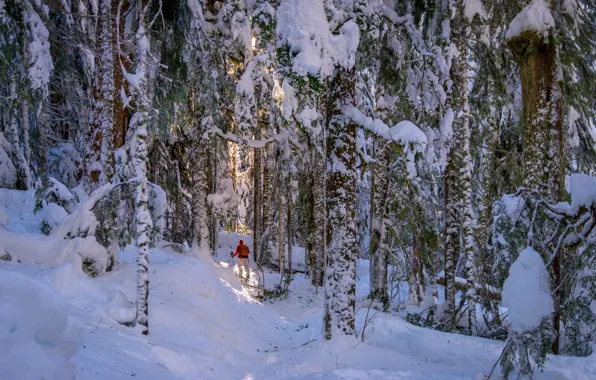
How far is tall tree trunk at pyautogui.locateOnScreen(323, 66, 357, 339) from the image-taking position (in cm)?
780

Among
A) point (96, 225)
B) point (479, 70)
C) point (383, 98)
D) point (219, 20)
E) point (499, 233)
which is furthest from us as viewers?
point (219, 20)

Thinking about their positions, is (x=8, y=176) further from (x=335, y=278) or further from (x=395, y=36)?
(x=395, y=36)

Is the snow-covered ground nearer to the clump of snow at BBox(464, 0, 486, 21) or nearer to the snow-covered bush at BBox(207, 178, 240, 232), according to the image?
the snow-covered bush at BBox(207, 178, 240, 232)

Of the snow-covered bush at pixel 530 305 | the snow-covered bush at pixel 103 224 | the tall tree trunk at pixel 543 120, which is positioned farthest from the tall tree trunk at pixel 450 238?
the snow-covered bush at pixel 103 224

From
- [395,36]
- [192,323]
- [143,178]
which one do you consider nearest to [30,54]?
[143,178]

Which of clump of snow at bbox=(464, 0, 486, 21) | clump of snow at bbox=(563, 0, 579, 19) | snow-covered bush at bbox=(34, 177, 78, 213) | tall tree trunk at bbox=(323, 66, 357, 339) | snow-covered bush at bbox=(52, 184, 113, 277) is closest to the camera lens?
clump of snow at bbox=(563, 0, 579, 19)

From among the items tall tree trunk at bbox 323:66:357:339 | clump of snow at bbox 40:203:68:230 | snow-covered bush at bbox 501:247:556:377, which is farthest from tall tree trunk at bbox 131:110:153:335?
snow-covered bush at bbox 501:247:556:377

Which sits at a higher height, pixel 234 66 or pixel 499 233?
pixel 234 66

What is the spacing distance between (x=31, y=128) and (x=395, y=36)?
12.2 metres

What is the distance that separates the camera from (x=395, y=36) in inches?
409

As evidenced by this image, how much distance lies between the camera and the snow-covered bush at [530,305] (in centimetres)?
476

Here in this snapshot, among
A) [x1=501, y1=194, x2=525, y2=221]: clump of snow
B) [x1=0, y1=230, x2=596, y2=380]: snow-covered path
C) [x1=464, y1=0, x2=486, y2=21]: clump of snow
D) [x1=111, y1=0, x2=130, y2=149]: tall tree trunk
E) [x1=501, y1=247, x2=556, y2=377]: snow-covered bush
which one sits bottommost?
[x1=0, y1=230, x2=596, y2=380]: snow-covered path

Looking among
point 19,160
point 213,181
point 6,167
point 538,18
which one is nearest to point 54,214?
point 6,167

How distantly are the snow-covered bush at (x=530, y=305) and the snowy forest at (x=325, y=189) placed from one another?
2cm
